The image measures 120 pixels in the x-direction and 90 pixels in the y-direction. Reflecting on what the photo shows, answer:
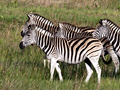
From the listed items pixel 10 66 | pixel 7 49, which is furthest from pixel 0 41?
pixel 10 66

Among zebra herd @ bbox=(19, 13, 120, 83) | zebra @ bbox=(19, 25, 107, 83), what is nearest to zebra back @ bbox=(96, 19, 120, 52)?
zebra herd @ bbox=(19, 13, 120, 83)

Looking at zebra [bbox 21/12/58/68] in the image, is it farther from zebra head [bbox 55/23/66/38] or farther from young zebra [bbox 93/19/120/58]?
young zebra [bbox 93/19/120/58]

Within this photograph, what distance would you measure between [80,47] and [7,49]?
3.43 metres

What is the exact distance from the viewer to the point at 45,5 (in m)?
18.7

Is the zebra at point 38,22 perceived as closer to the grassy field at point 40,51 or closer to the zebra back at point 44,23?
the zebra back at point 44,23

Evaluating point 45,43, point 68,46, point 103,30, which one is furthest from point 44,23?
point 68,46

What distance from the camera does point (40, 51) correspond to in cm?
1053

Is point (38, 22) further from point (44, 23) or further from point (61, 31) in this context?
point (61, 31)

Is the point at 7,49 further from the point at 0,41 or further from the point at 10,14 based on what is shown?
the point at 10,14

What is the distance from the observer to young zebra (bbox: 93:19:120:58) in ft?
29.4

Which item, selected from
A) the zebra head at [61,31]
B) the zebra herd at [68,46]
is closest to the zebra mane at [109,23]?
the zebra herd at [68,46]

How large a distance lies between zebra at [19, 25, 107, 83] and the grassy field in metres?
0.45

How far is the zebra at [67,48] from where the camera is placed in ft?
25.3

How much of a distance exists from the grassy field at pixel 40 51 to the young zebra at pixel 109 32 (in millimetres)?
795
